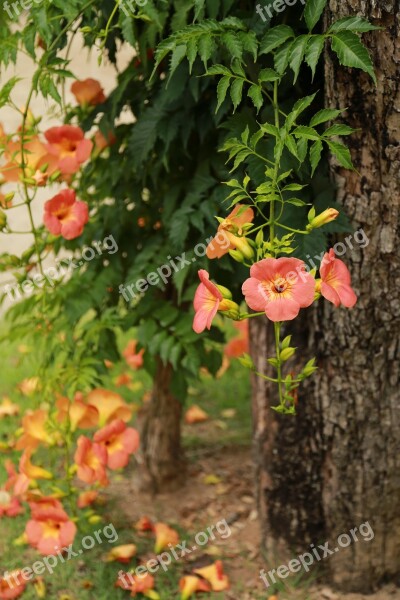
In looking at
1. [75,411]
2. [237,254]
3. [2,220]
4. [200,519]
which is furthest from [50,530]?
[237,254]

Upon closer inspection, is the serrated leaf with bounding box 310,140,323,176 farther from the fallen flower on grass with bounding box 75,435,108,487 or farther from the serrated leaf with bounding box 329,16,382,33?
the fallen flower on grass with bounding box 75,435,108,487

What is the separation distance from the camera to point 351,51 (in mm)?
1910

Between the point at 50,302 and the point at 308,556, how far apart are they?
50.6 inches

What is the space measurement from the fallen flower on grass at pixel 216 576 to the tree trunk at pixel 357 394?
0.79 ft

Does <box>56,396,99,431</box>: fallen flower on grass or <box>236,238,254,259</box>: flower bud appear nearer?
<box>236,238,254,259</box>: flower bud

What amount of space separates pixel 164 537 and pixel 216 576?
0.94 ft

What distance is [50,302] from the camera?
8.98 feet

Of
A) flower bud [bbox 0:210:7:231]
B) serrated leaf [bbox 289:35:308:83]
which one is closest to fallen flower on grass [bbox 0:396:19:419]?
flower bud [bbox 0:210:7:231]

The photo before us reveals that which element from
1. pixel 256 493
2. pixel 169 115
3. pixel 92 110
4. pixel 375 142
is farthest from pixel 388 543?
pixel 92 110

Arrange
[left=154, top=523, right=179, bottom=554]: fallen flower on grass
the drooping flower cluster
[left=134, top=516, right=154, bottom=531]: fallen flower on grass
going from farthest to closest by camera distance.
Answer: [left=134, top=516, right=154, bottom=531]: fallen flower on grass < [left=154, top=523, right=179, bottom=554]: fallen flower on grass < the drooping flower cluster

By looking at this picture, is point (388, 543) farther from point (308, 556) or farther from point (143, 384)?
point (143, 384)

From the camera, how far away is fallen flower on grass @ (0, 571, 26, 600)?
107 inches

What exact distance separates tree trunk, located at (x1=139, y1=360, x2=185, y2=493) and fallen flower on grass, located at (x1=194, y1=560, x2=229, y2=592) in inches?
25.5

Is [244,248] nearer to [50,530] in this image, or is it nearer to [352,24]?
[352,24]
